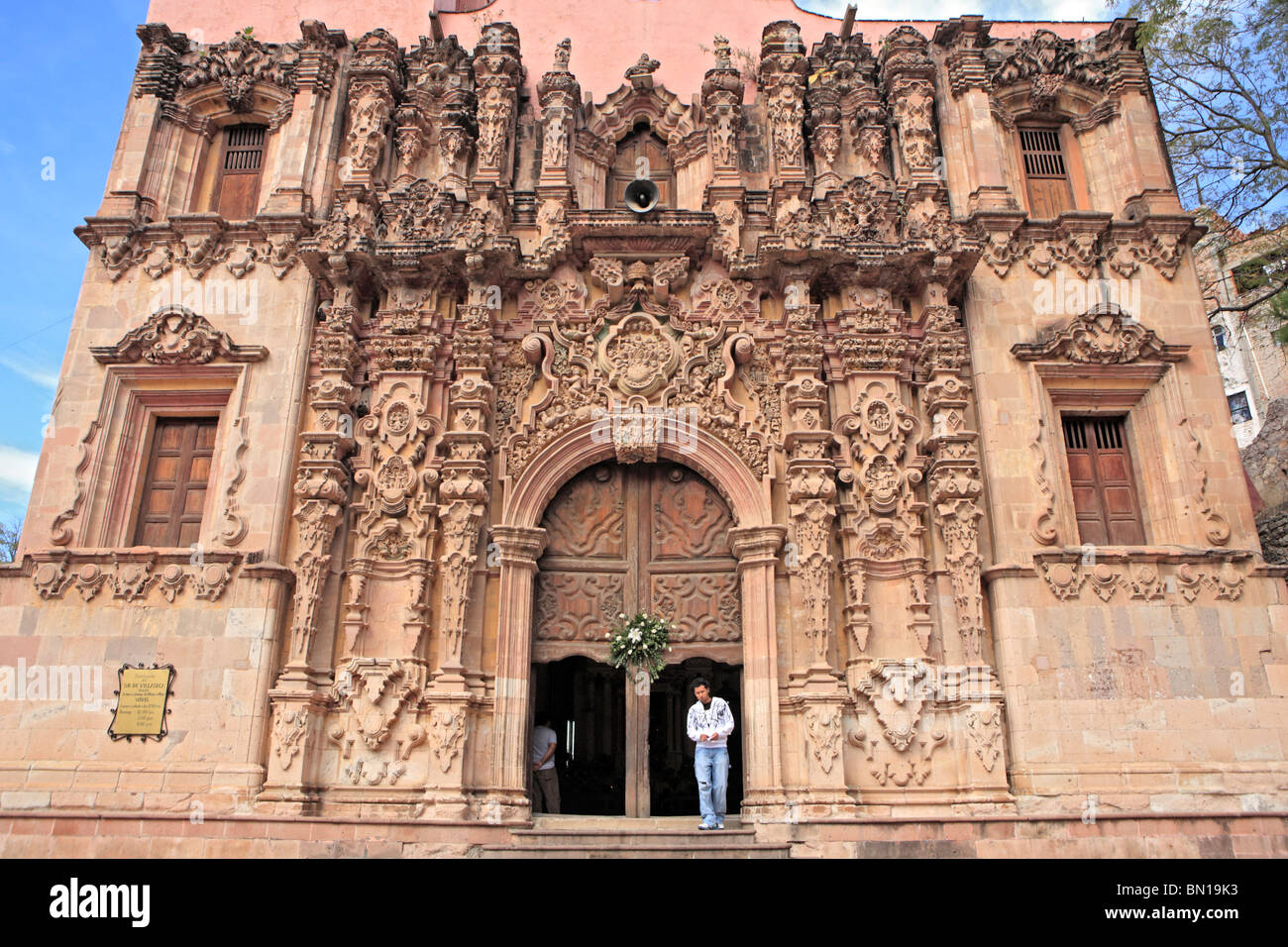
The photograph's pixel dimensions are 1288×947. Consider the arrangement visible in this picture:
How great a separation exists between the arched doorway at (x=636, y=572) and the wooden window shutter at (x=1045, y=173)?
724 cm

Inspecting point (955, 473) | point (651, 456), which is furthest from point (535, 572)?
point (955, 473)

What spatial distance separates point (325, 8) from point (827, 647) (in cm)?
1398

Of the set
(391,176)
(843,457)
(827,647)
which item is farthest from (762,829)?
(391,176)

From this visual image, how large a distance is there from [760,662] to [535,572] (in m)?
3.21

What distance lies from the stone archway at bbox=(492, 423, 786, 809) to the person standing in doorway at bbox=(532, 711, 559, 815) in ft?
2.27

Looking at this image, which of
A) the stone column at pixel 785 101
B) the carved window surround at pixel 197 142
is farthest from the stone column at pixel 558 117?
the carved window surround at pixel 197 142

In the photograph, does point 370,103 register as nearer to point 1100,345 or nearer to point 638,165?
point 638,165

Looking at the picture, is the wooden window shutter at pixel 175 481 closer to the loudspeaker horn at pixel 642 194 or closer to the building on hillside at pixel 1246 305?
the loudspeaker horn at pixel 642 194

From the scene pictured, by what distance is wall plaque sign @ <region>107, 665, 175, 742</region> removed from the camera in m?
10.7

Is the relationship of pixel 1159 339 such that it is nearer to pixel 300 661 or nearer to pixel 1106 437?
pixel 1106 437

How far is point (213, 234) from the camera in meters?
13.0

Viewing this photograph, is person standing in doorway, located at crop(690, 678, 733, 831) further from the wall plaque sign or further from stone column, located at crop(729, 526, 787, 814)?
the wall plaque sign

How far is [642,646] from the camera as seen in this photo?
10.9 meters
